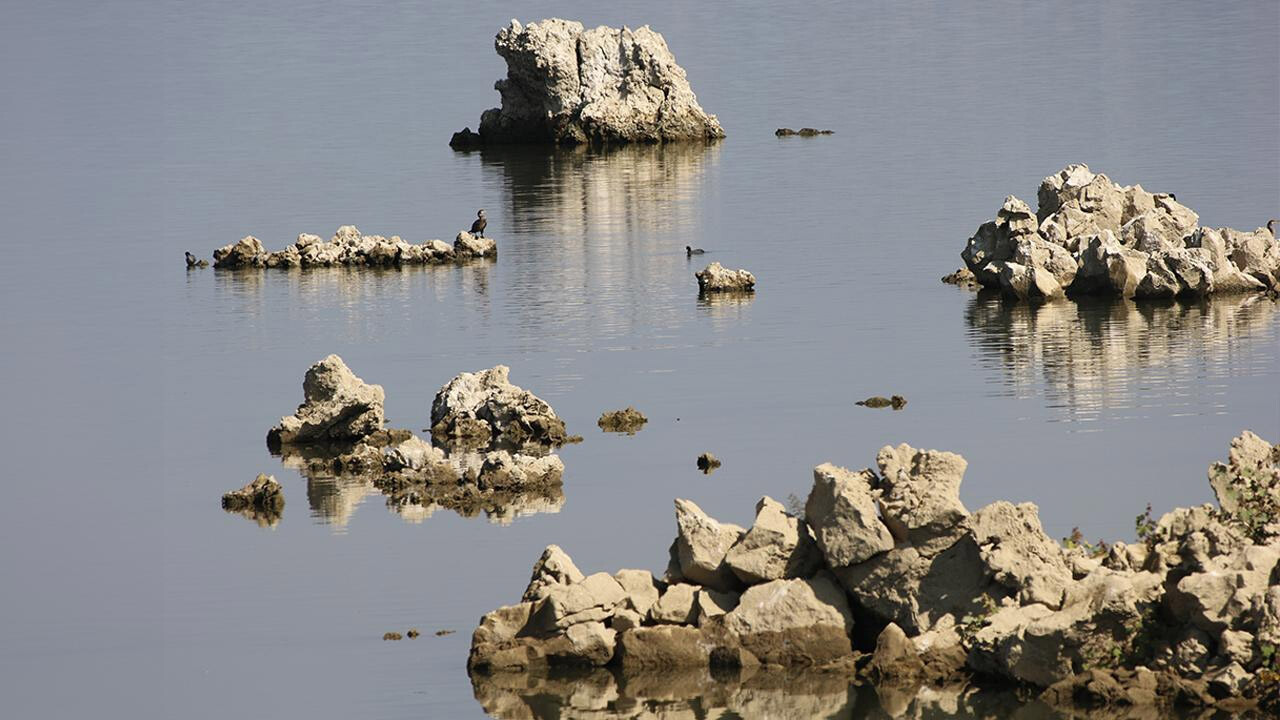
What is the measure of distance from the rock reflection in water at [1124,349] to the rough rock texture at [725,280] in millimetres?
7160

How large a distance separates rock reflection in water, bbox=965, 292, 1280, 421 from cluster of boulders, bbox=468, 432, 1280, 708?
1741 cm

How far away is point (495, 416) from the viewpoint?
52.1 meters

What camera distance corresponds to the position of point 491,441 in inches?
2048

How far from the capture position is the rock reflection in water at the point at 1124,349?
2125 inches

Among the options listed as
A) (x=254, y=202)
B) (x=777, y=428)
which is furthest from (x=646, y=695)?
(x=254, y=202)

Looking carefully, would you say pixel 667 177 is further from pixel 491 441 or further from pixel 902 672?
pixel 902 672

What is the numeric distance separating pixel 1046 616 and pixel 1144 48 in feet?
490

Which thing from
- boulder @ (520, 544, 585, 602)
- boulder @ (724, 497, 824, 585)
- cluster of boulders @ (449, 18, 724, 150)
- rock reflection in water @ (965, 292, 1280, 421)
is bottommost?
boulder @ (520, 544, 585, 602)

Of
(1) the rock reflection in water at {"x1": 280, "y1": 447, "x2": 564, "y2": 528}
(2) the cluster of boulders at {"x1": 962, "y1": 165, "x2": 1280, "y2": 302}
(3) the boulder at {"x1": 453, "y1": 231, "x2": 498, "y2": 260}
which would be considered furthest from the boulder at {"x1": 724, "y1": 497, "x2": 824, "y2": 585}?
(3) the boulder at {"x1": 453, "y1": 231, "x2": 498, "y2": 260}

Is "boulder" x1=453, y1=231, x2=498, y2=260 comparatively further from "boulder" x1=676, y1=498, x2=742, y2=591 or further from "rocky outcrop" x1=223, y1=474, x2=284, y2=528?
"boulder" x1=676, y1=498, x2=742, y2=591

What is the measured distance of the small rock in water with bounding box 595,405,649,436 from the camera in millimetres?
52438

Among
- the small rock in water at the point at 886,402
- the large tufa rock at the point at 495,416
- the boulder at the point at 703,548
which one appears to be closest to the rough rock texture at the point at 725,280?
the small rock in water at the point at 886,402

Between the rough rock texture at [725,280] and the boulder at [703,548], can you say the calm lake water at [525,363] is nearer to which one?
the rough rock texture at [725,280]

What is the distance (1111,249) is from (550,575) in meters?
36.7
